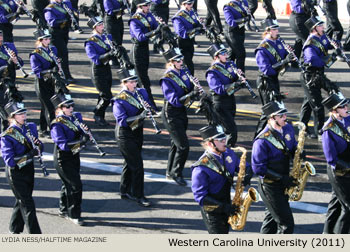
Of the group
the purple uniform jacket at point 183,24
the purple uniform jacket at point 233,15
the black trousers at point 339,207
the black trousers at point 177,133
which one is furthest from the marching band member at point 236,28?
the black trousers at point 339,207

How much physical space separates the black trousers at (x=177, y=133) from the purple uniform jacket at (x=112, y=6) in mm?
7323

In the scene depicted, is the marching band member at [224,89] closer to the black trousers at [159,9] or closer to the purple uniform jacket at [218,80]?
the purple uniform jacket at [218,80]

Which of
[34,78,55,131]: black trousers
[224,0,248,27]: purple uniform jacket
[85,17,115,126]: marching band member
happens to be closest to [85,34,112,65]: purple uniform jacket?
[85,17,115,126]: marching band member

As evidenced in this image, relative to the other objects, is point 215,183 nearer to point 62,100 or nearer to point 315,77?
point 62,100

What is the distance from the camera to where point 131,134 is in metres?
13.7

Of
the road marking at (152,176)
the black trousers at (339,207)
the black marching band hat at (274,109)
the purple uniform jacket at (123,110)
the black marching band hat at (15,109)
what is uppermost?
the black marching band hat at (274,109)

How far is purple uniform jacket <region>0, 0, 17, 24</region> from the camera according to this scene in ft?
68.9

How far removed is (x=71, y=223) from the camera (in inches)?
519

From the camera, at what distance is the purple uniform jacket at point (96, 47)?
1736 centimetres

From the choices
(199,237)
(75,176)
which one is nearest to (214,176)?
(199,237)

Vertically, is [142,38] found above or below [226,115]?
above

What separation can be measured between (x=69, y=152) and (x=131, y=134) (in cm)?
131

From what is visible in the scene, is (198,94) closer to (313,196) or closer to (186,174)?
(186,174)

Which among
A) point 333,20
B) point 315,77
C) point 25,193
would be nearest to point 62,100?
point 25,193
